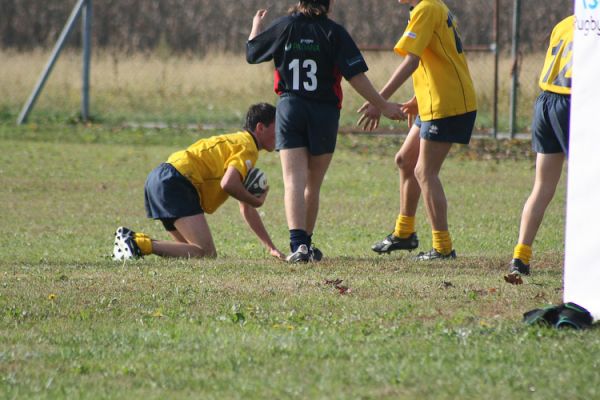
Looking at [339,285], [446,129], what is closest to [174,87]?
[446,129]

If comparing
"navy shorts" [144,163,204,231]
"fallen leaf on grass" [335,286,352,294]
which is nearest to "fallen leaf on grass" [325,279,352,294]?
"fallen leaf on grass" [335,286,352,294]

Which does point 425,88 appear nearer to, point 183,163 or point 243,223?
point 183,163

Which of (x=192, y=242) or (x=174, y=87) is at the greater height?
(x=192, y=242)

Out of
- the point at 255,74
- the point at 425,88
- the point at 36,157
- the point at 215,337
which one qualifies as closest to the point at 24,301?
the point at 215,337

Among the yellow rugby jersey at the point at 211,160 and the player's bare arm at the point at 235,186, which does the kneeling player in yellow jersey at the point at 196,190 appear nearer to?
the yellow rugby jersey at the point at 211,160

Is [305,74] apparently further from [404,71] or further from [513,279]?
[513,279]

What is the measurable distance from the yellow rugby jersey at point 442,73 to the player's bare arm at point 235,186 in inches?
55.2

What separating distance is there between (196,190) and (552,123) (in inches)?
116

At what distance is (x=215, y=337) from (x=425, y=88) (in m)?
3.34

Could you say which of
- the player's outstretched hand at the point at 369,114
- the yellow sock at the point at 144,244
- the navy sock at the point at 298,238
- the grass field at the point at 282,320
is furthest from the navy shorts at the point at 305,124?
the yellow sock at the point at 144,244

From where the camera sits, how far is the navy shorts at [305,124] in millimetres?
7879

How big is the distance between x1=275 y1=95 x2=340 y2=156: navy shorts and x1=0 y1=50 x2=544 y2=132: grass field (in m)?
11.2

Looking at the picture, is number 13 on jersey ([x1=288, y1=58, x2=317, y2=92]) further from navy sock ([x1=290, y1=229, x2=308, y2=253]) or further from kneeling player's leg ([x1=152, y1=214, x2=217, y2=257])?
kneeling player's leg ([x1=152, y1=214, x2=217, y2=257])

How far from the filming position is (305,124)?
26.0 ft
